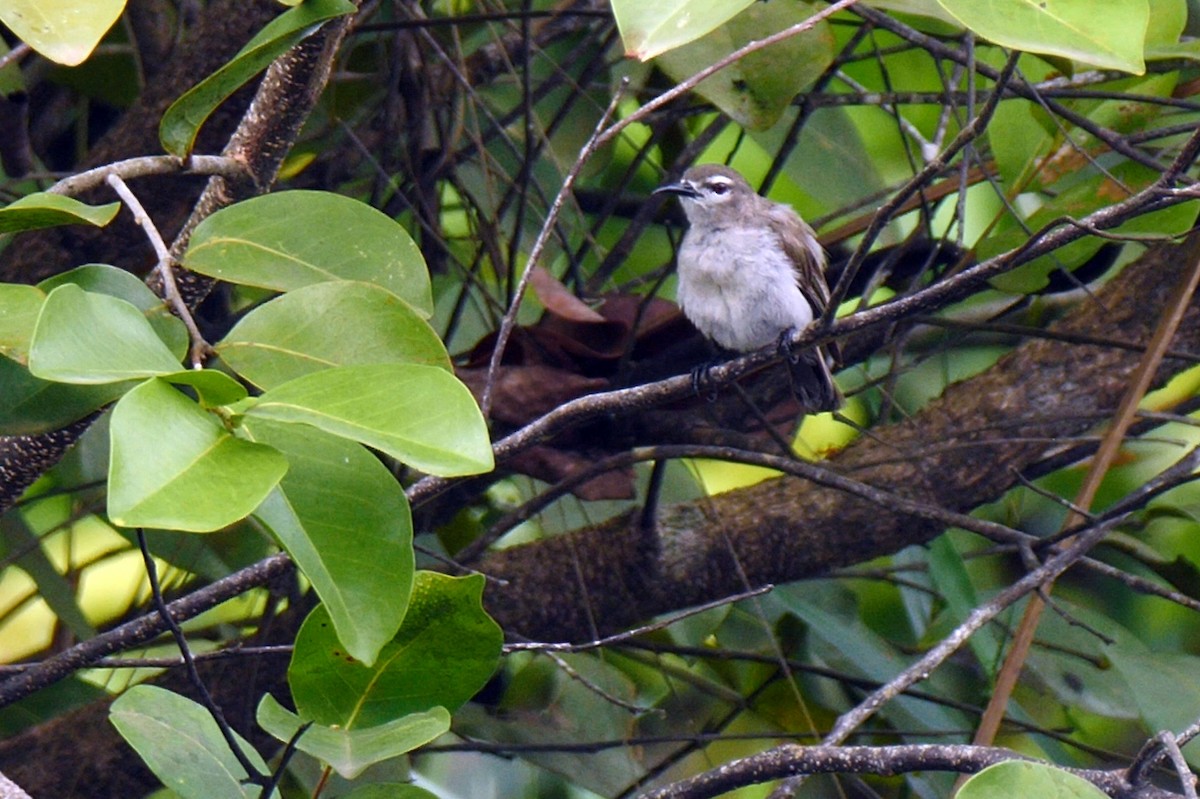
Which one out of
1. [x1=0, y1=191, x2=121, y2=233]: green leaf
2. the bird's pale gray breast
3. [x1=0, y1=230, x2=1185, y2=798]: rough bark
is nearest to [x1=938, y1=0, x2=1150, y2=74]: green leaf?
[x1=0, y1=191, x2=121, y2=233]: green leaf

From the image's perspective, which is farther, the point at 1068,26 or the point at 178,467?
the point at 1068,26

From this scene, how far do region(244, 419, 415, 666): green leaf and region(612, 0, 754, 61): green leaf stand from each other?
52cm

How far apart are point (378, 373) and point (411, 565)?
20cm

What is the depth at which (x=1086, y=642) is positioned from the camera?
3.41 meters

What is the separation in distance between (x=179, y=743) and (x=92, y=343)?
0.55 m

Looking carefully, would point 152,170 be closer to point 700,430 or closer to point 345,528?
point 345,528

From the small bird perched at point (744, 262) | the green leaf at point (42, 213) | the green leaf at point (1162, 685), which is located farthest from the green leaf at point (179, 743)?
the small bird perched at point (744, 262)

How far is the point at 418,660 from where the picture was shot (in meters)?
1.65

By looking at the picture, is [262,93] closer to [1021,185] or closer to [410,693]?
[410,693]

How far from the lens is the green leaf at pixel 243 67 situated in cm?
168

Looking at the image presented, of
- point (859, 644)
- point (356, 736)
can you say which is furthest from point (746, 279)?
point (356, 736)

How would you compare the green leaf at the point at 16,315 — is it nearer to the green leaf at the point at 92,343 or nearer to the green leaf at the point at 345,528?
the green leaf at the point at 92,343

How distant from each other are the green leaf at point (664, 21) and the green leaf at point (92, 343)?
58 cm

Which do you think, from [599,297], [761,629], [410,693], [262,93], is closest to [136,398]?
[410,693]
